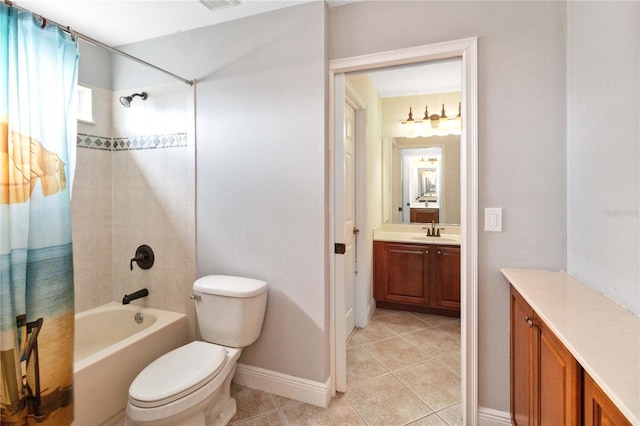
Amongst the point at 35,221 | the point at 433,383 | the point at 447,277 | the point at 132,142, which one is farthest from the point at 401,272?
the point at 35,221

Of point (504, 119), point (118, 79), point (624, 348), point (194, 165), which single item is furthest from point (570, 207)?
point (118, 79)

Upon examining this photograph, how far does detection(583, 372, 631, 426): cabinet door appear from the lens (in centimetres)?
67

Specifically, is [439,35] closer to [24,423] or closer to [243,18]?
[243,18]

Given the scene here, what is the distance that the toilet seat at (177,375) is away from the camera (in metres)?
1.40

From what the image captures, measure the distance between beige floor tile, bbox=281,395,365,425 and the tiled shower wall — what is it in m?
1.00

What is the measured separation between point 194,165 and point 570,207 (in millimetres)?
2222

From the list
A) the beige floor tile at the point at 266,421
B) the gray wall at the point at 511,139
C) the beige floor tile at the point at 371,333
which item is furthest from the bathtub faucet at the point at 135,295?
the gray wall at the point at 511,139

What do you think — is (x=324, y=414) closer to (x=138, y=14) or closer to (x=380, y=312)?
(x=380, y=312)

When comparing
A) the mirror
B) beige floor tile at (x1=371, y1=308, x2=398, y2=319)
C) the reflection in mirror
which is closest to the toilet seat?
beige floor tile at (x1=371, y1=308, x2=398, y2=319)

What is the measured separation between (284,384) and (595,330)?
5.50 ft

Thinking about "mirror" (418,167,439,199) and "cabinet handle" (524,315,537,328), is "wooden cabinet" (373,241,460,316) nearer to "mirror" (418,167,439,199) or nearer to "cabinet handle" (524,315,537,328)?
"mirror" (418,167,439,199)

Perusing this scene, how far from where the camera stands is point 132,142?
247 cm

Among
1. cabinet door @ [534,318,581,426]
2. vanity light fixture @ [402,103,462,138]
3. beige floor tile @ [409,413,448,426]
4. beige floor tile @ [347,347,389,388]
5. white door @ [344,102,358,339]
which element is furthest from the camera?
vanity light fixture @ [402,103,462,138]

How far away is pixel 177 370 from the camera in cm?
157
